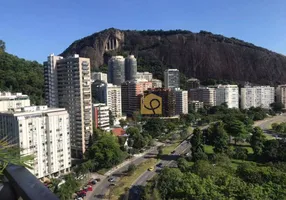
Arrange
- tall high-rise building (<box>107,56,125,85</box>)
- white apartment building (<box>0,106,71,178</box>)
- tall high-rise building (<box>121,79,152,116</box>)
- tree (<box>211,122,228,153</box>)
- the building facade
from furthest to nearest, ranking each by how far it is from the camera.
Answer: tall high-rise building (<box>107,56,125,85</box>) → the building facade → tall high-rise building (<box>121,79,152,116</box>) → tree (<box>211,122,228,153</box>) → white apartment building (<box>0,106,71,178</box>)

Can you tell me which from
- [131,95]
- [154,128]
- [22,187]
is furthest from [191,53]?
[22,187]

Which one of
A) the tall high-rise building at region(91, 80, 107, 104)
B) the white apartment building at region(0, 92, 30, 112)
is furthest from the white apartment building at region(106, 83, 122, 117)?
the white apartment building at region(0, 92, 30, 112)

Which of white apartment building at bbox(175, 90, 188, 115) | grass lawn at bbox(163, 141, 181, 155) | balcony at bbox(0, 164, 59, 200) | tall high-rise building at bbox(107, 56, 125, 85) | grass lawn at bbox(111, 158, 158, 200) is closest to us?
balcony at bbox(0, 164, 59, 200)

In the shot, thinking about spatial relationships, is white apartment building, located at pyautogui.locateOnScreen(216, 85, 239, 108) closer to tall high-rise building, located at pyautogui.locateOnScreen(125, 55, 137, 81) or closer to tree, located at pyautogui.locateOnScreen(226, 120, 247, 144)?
tall high-rise building, located at pyautogui.locateOnScreen(125, 55, 137, 81)

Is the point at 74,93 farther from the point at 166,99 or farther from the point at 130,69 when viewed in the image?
the point at 130,69

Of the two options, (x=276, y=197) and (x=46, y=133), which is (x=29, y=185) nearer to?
(x=276, y=197)

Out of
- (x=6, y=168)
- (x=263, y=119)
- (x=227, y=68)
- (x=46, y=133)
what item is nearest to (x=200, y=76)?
(x=227, y=68)

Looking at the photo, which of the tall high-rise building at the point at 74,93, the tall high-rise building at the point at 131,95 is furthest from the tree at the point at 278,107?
the tall high-rise building at the point at 74,93
